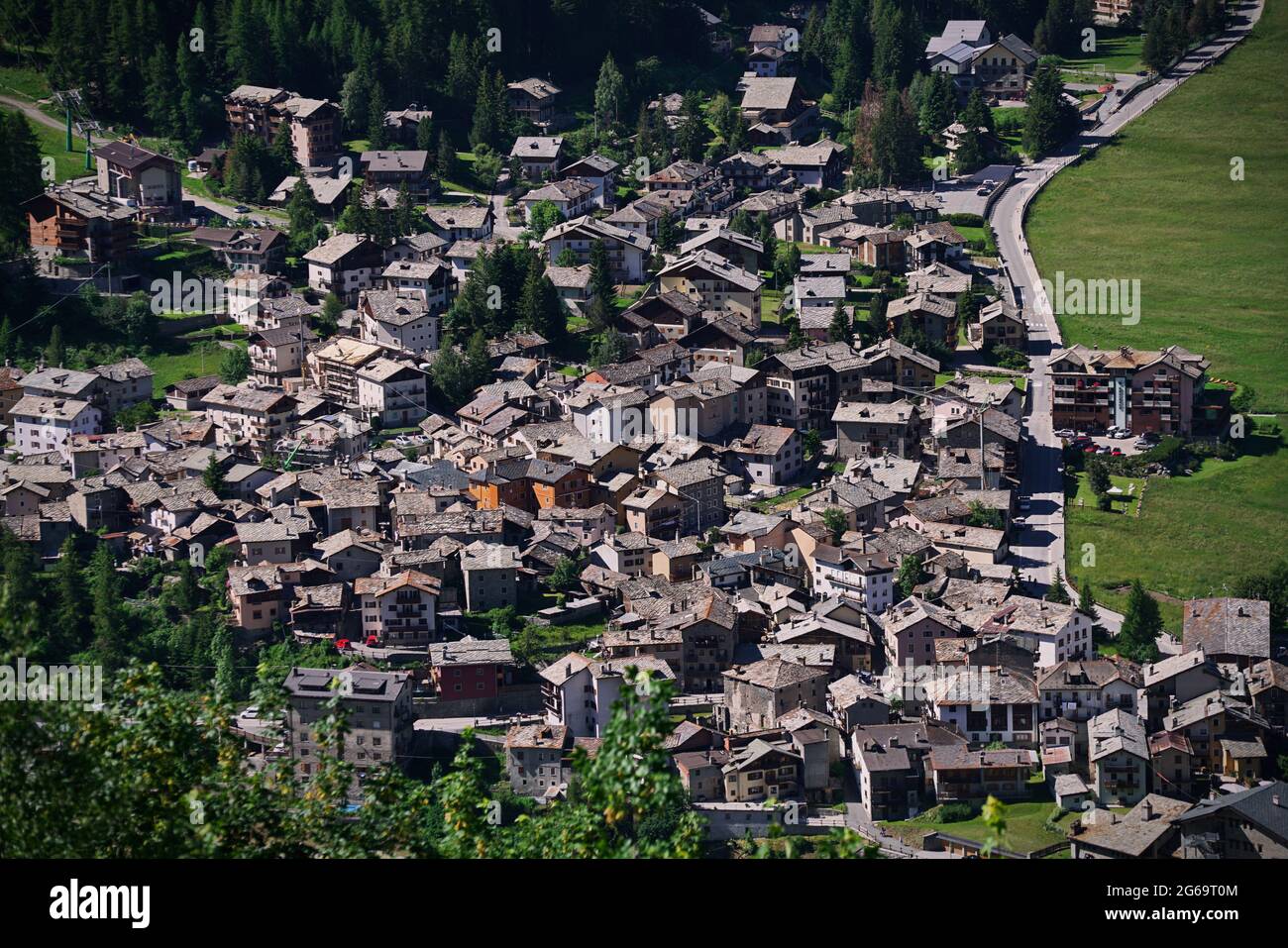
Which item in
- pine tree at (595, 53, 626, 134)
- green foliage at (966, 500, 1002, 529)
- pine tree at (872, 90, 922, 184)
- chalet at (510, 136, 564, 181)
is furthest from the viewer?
pine tree at (595, 53, 626, 134)

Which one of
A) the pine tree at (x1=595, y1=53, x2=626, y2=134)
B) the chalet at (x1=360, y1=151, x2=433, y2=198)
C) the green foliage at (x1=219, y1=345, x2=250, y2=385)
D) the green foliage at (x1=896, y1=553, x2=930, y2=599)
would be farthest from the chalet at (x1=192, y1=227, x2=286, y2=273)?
the green foliage at (x1=896, y1=553, x2=930, y2=599)

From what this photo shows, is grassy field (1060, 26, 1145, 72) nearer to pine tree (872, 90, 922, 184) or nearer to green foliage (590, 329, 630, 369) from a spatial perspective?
pine tree (872, 90, 922, 184)

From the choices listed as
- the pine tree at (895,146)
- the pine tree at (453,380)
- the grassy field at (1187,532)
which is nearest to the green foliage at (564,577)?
the pine tree at (453,380)

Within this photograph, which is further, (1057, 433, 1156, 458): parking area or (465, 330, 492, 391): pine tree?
(465, 330, 492, 391): pine tree

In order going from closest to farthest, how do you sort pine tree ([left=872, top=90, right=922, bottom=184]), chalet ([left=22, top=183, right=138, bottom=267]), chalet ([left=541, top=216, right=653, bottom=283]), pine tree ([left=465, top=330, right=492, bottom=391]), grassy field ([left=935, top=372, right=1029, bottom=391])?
1. pine tree ([left=465, top=330, right=492, bottom=391])
2. grassy field ([left=935, top=372, right=1029, bottom=391])
3. chalet ([left=22, top=183, right=138, bottom=267])
4. chalet ([left=541, top=216, right=653, bottom=283])
5. pine tree ([left=872, top=90, right=922, bottom=184])

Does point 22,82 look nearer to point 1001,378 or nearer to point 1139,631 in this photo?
point 1001,378

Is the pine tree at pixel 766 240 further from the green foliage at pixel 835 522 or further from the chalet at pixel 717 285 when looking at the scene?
the green foliage at pixel 835 522

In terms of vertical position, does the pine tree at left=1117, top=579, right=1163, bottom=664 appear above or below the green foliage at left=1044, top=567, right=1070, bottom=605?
below

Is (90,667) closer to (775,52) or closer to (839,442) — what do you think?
(839,442)
